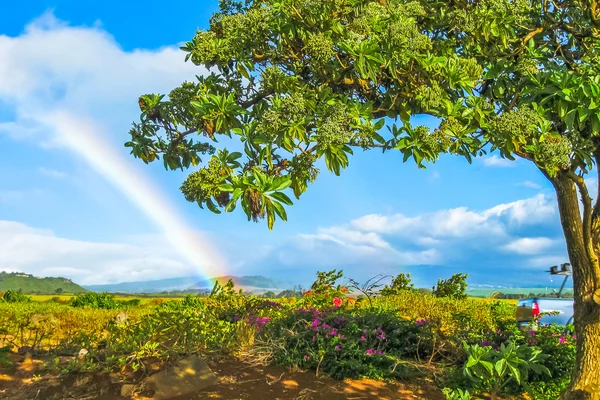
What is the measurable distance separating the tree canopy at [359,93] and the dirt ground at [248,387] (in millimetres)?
3180

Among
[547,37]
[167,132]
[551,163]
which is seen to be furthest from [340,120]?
[547,37]

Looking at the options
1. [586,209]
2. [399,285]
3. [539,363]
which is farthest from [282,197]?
[399,285]

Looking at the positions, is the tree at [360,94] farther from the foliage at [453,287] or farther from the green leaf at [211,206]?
the foliage at [453,287]

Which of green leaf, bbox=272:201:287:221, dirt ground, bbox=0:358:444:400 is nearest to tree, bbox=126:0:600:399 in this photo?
green leaf, bbox=272:201:287:221

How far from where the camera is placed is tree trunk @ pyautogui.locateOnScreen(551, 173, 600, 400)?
221 inches

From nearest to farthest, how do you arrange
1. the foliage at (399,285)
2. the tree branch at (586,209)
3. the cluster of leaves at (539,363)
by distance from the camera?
the tree branch at (586,209) → the cluster of leaves at (539,363) → the foliage at (399,285)

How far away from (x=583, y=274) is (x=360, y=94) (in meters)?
3.20

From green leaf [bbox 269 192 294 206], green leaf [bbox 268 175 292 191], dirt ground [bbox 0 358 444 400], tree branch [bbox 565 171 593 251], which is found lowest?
dirt ground [bbox 0 358 444 400]

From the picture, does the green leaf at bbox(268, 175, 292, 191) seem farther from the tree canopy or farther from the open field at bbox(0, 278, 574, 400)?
the open field at bbox(0, 278, 574, 400)

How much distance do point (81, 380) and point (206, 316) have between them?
317 cm

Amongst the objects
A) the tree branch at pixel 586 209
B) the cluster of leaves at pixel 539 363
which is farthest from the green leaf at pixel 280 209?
the tree branch at pixel 586 209

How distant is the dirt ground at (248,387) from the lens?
20.8 feet

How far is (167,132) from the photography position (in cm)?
520

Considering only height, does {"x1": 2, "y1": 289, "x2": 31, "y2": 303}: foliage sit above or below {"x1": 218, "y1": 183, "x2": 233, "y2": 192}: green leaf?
below
